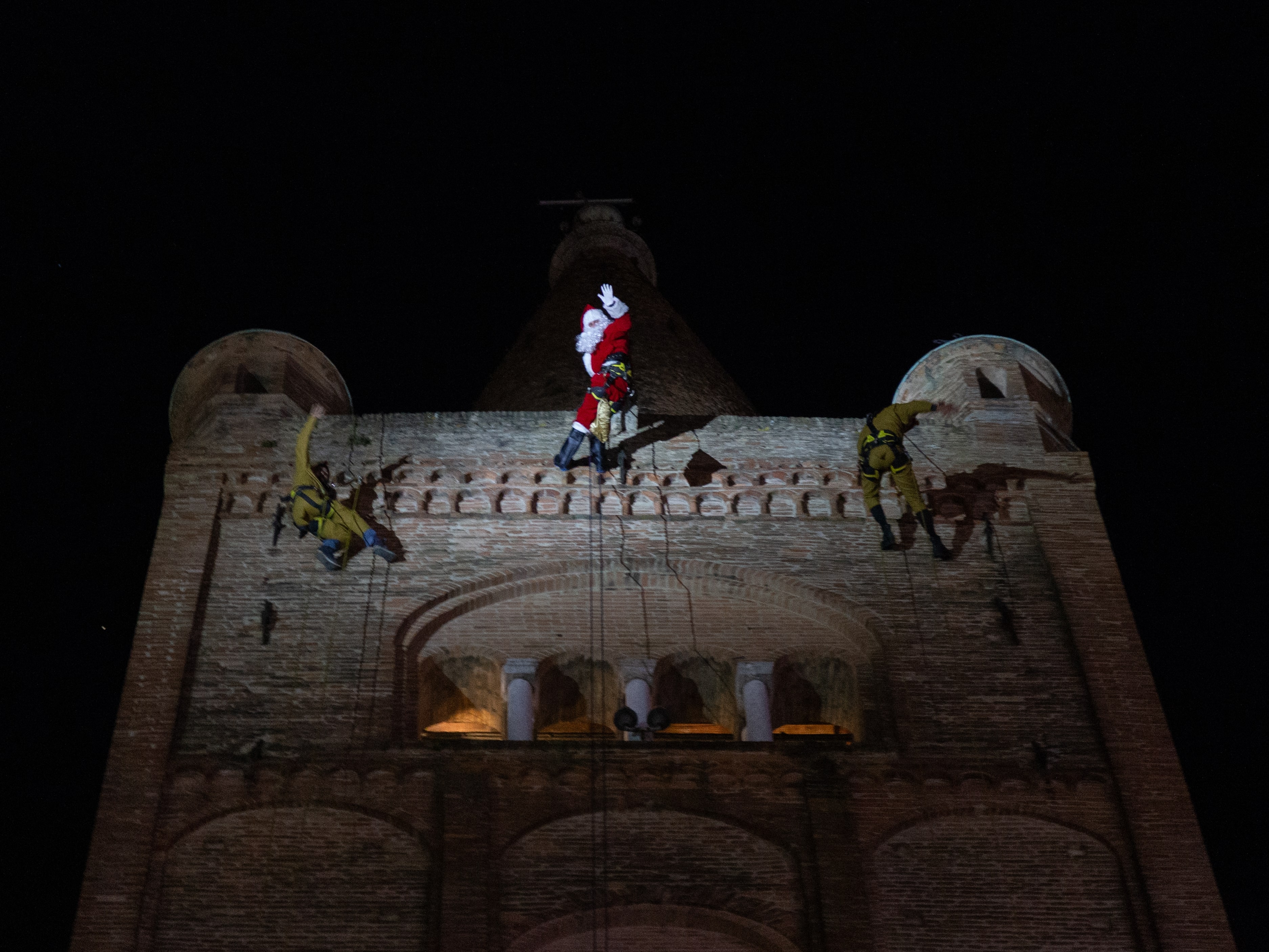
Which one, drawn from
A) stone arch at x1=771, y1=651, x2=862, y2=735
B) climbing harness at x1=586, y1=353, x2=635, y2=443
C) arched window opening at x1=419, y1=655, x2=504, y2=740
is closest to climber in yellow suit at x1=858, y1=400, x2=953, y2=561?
stone arch at x1=771, y1=651, x2=862, y2=735

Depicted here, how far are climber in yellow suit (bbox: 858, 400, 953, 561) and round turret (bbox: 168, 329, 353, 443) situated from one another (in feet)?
23.0

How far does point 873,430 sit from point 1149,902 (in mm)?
5283

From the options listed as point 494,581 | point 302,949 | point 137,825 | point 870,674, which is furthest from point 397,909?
point 870,674

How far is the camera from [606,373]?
15.0 metres

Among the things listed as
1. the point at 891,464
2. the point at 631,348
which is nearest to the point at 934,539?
the point at 891,464

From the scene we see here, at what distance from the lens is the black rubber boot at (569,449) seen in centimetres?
1523

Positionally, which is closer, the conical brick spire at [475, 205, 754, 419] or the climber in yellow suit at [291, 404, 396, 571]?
the climber in yellow suit at [291, 404, 396, 571]

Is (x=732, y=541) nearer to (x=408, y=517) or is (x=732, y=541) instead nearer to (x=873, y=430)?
(x=873, y=430)

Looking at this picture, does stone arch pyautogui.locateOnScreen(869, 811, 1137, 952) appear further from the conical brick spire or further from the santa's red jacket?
the conical brick spire

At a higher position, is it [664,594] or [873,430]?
[873,430]

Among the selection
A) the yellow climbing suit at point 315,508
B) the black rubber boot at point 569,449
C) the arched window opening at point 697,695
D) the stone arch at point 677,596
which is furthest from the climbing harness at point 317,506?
the arched window opening at point 697,695

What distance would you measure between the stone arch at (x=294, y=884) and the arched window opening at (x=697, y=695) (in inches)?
131

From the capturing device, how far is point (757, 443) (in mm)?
16203

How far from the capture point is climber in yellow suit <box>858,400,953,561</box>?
14.6 meters
